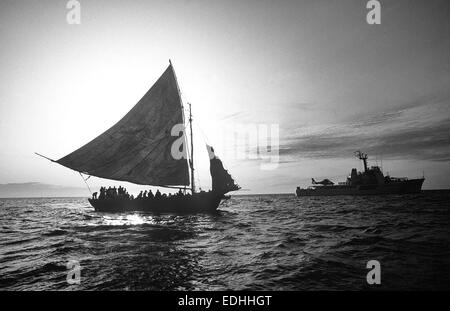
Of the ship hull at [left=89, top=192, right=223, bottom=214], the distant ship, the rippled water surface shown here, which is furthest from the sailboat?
the distant ship

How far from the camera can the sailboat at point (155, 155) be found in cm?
3105

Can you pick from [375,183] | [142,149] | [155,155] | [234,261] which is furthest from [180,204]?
[375,183]

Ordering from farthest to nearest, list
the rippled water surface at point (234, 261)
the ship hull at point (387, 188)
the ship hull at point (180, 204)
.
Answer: the ship hull at point (387, 188) < the ship hull at point (180, 204) < the rippled water surface at point (234, 261)

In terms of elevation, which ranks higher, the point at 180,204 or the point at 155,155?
the point at 155,155

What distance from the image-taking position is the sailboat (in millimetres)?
31047

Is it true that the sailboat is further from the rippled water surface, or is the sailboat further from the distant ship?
the distant ship

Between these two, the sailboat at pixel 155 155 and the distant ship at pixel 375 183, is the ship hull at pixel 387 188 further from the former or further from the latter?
the sailboat at pixel 155 155

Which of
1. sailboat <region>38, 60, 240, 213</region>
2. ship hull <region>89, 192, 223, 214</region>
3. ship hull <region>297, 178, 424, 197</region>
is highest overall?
sailboat <region>38, 60, 240, 213</region>

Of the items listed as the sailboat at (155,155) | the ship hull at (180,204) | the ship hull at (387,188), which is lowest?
the ship hull at (387,188)

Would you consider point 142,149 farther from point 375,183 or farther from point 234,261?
point 375,183

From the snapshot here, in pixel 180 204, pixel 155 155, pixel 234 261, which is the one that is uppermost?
pixel 155 155

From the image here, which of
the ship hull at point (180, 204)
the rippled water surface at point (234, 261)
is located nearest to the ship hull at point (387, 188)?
the ship hull at point (180, 204)

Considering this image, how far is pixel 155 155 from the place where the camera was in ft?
106

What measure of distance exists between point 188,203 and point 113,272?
81.0 feet
